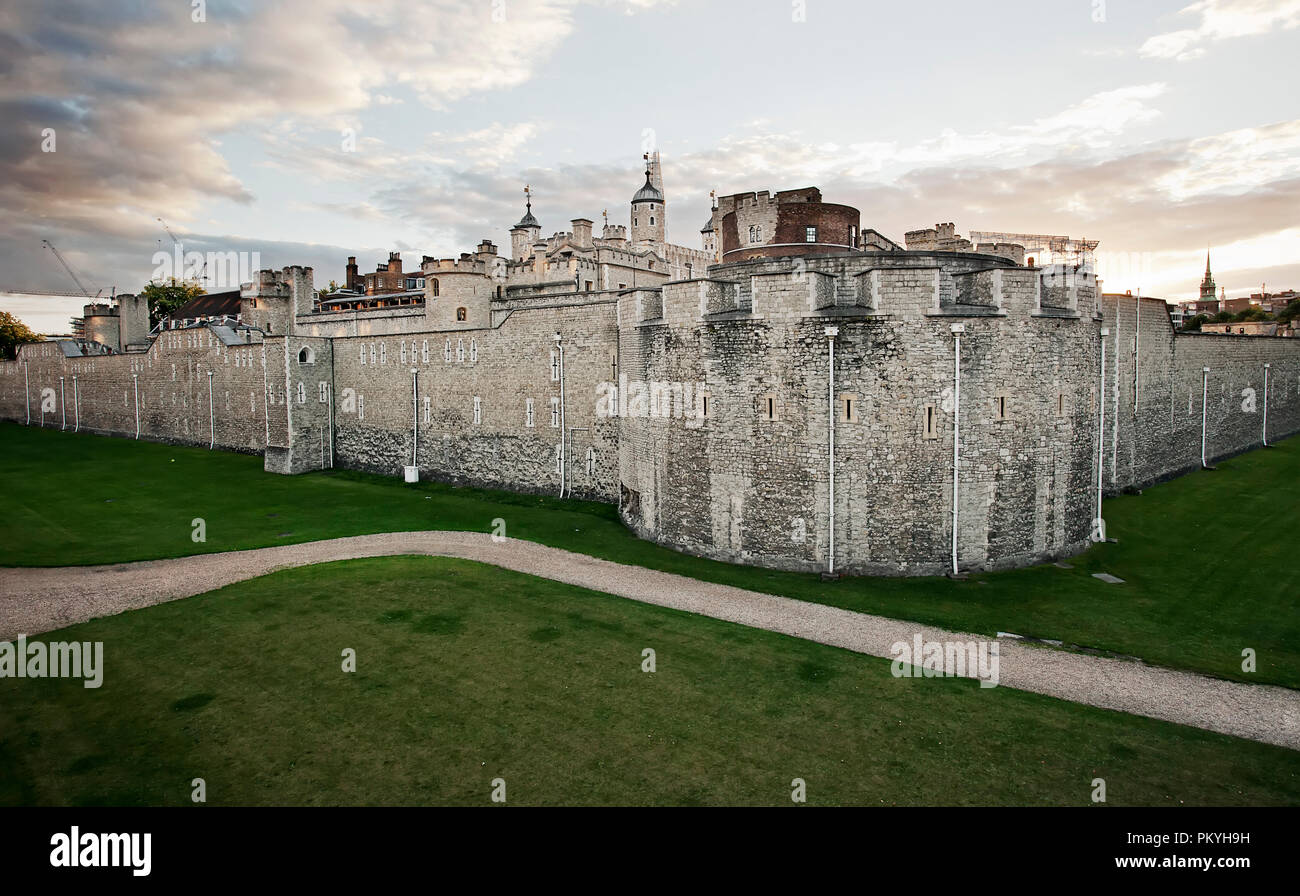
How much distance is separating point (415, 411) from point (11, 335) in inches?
3037

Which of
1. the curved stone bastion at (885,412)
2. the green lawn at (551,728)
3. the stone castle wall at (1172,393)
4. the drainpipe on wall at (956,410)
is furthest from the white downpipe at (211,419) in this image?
the stone castle wall at (1172,393)

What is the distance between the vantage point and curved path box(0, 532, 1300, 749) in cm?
1234

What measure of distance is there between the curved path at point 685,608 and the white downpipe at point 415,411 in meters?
11.4

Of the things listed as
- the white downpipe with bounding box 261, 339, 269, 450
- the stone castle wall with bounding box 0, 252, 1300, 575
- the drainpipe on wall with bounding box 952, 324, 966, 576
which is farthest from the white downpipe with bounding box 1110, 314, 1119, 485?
the white downpipe with bounding box 261, 339, 269, 450

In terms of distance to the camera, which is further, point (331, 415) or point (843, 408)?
point (331, 415)

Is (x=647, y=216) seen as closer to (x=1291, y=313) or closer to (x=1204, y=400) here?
(x=1204, y=400)

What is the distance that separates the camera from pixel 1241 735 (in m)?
11.3

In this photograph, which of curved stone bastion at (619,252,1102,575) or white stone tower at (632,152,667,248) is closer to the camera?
curved stone bastion at (619,252,1102,575)

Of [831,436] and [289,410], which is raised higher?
[289,410]

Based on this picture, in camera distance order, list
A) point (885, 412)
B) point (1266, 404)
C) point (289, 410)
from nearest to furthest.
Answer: point (885, 412) → point (289, 410) → point (1266, 404)

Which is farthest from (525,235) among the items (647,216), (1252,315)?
(1252,315)

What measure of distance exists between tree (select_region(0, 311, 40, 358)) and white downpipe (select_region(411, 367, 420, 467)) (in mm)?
69572

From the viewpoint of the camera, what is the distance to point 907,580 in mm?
18781

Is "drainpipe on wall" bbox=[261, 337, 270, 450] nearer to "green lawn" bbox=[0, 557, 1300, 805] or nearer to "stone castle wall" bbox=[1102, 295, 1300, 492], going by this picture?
"green lawn" bbox=[0, 557, 1300, 805]
